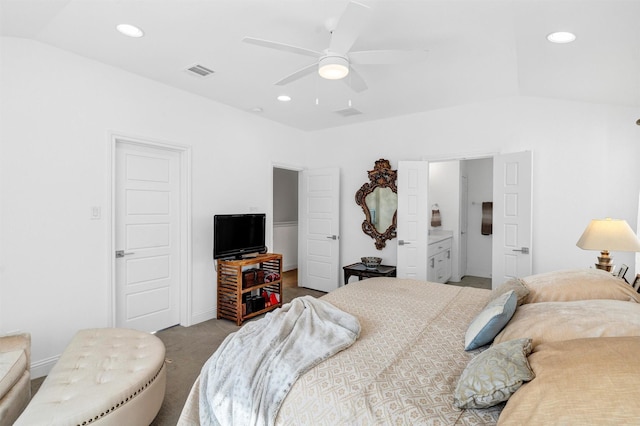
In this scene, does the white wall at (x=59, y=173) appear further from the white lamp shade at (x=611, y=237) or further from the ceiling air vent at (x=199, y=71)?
the white lamp shade at (x=611, y=237)

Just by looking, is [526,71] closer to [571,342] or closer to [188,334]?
[571,342]

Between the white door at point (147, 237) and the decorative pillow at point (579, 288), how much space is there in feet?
11.5

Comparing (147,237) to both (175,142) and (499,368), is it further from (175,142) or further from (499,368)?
(499,368)

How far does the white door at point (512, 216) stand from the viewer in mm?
3744

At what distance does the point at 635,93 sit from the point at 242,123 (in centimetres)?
419

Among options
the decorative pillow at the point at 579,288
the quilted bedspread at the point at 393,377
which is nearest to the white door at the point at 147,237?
the quilted bedspread at the point at 393,377

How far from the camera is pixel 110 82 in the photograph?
124 inches

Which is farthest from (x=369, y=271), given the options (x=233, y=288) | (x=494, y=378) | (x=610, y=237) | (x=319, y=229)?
(x=494, y=378)

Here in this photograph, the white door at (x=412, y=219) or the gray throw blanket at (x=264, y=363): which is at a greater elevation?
the white door at (x=412, y=219)

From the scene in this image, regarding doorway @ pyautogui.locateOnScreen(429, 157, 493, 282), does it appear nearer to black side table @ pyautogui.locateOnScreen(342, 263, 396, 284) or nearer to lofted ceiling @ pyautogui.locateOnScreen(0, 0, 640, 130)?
black side table @ pyautogui.locateOnScreen(342, 263, 396, 284)

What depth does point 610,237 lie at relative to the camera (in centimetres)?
252

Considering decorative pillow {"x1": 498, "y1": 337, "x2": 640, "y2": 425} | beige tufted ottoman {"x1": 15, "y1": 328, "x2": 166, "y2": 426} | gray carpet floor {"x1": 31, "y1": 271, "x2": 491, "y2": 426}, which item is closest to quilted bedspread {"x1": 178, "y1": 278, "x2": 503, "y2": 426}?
decorative pillow {"x1": 498, "y1": 337, "x2": 640, "y2": 425}

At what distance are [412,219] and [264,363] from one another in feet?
11.3

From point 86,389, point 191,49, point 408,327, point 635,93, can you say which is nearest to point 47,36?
point 191,49
